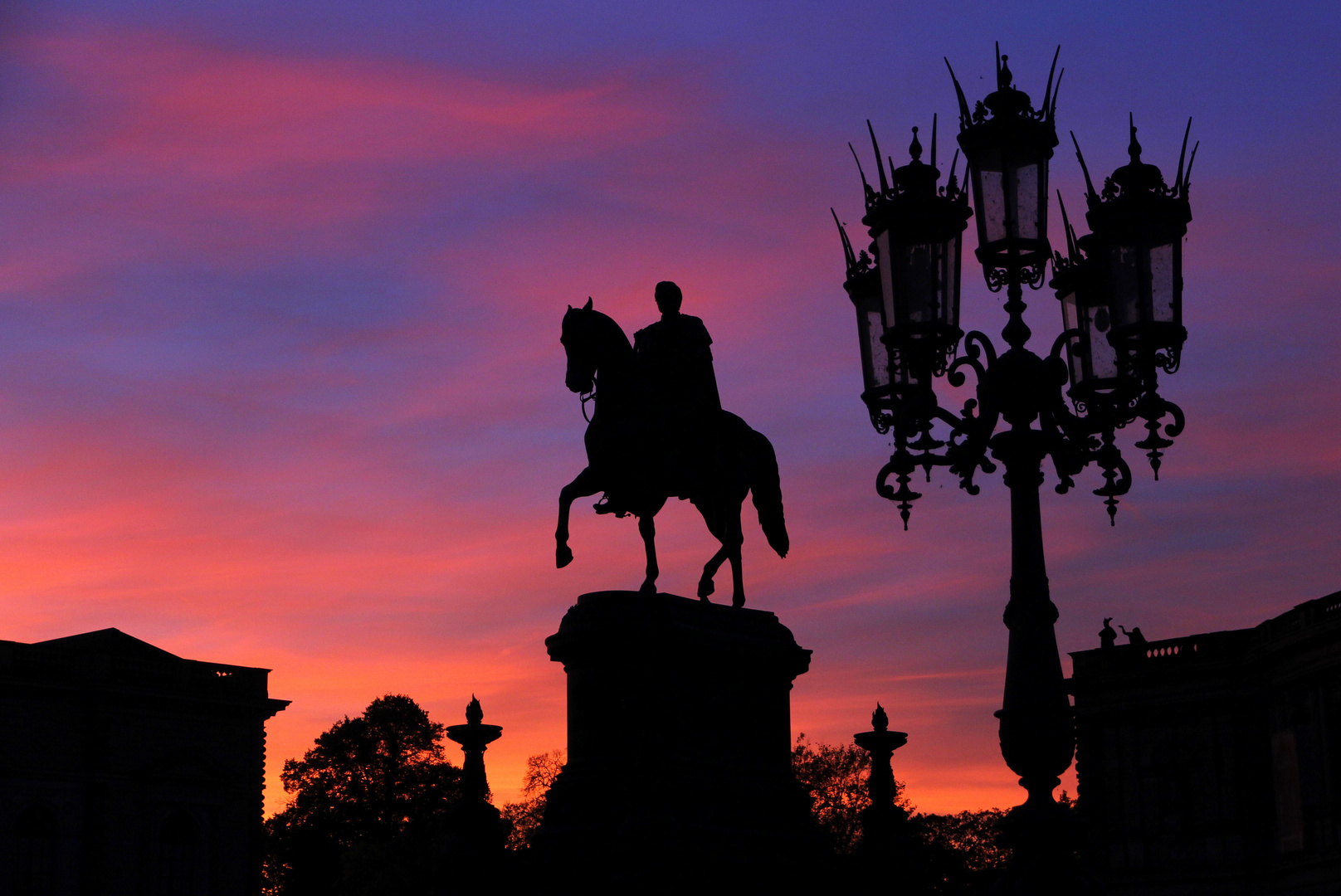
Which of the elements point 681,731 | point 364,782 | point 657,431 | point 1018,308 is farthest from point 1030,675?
point 364,782

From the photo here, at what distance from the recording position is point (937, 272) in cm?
1383

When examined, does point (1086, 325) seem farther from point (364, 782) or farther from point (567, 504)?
point (364, 782)

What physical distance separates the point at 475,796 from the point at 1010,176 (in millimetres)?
7603

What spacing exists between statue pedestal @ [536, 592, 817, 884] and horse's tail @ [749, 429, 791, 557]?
177 cm

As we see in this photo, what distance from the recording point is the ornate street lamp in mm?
12891

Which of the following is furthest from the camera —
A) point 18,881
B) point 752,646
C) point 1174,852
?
point 1174,852

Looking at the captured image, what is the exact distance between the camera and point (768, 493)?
20.5m

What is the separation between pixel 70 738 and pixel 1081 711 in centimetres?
3216

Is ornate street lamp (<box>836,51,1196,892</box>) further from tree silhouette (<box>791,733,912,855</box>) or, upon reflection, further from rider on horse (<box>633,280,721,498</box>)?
tree silhouette (<box>791,733,912,855</box>)

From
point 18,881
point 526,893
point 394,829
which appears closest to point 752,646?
point 526,893

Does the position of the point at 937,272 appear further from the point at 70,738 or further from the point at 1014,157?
the point at 70,738

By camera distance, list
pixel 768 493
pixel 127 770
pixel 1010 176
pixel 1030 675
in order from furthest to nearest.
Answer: pixel 127 770
pixel 768 493
pixel 1010 176
pixel 1030 675

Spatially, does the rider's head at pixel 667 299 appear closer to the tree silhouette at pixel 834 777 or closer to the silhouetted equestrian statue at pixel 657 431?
the silhouetted equestrian statue at pixel 657 431

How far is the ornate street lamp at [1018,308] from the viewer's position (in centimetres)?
1289
